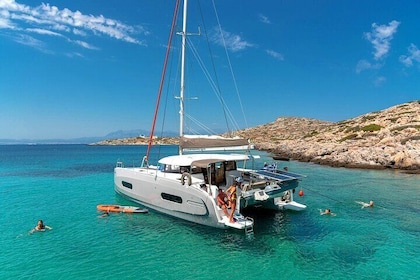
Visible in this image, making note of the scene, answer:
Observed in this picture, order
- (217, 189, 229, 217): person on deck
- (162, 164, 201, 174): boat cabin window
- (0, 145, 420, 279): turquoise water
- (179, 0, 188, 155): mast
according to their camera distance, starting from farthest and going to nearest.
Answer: (179, 0, 188, 155): mast < (162, 164, 201, 174): boat cabin window < (217, 189, 229, 217): person on deck < (0, 145, 420, 279): turquoise water

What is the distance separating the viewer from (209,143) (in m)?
18.0

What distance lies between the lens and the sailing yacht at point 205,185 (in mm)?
14500

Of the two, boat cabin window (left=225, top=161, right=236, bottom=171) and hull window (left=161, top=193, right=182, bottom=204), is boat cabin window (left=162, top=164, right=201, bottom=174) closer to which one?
hull window (left=161, top=193, right=182, bottom=204)

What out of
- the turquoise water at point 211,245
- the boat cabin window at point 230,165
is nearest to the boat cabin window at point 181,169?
the boat cabin window at point 230,165

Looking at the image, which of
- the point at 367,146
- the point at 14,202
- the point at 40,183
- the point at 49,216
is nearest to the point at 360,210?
the point at 49,216

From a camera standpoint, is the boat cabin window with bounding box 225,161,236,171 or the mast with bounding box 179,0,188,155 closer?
the boat cabin window with bounding box 225,161,236,171

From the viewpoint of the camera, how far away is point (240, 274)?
35.2ft

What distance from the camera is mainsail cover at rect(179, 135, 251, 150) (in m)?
17.9

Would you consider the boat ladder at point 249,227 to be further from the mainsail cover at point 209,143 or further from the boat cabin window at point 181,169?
the mainsail cover at point 209,143

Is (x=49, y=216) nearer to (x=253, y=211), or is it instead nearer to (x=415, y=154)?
(x=253, y=211)

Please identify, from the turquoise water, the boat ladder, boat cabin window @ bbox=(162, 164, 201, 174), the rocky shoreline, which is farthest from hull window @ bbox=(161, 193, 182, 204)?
the rocky shoreline

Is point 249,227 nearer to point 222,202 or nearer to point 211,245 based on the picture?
point 222,202

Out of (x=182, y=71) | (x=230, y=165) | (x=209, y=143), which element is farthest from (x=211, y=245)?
(x=182, y=71)

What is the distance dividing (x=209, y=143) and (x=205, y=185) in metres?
3.30
